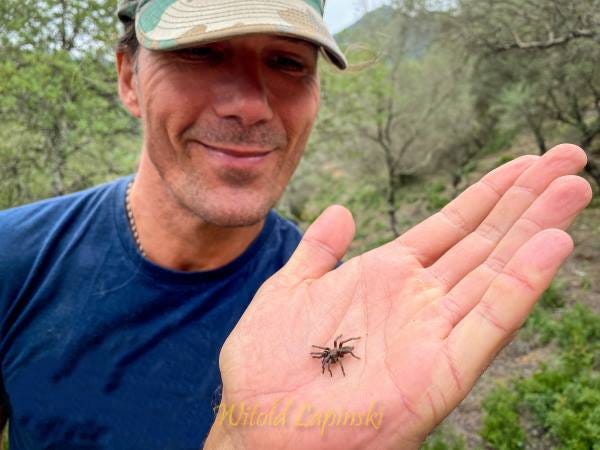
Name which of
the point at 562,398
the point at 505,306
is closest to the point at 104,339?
the point at 505,306

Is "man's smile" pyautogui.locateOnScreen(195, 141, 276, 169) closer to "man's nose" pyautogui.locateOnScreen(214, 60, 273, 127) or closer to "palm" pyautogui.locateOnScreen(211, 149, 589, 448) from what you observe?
"man's nose" pyautogui.locateOnScreen(214, 60, 273, 127)

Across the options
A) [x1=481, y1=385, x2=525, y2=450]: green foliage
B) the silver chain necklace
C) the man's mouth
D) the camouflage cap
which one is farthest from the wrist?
[x1=481, y1=385, x2=525, y2=450]: green foliage

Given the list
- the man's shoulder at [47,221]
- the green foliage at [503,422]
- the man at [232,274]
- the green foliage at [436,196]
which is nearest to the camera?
the man at [232,274]

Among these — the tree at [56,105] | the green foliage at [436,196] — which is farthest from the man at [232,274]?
the green foliage at [436,196]

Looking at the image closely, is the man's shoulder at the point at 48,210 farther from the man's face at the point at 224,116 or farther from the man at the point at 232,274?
the man's face at the point at 224,116

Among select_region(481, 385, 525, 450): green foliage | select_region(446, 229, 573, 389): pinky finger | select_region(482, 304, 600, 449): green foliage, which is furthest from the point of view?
select_region(481, 385, 525, 450): green foliage

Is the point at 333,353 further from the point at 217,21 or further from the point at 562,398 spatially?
the point at 562,398

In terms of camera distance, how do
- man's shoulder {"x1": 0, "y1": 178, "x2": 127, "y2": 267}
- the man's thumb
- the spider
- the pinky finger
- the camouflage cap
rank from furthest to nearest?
man's shoulder {"x1": 0, "y1": 178, "x2": 127, "y2": 267} → the man's thumb → the camouflage cap → the spider → the pinky finger
